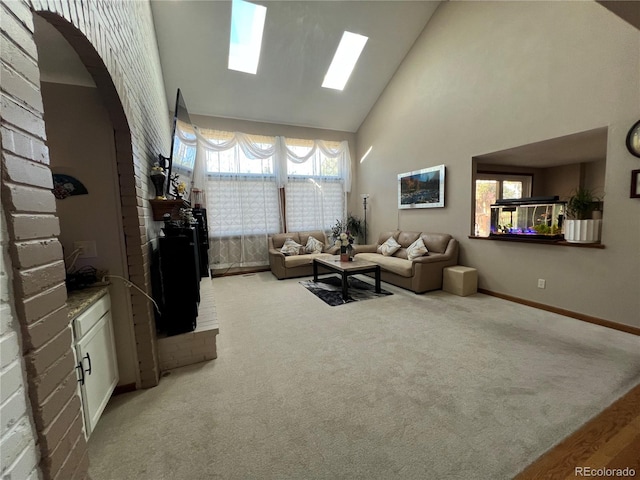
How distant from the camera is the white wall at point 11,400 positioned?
2.00ft

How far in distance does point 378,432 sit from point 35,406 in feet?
5.07

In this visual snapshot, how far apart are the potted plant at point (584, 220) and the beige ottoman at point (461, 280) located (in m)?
1.24

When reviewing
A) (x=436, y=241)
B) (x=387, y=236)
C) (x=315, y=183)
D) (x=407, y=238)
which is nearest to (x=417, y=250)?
(x=436, y=241)

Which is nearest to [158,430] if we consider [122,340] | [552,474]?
[122,340]

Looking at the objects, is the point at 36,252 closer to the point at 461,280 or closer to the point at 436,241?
the point at 461,280

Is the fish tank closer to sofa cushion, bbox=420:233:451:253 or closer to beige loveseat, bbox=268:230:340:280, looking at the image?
sofa cushion, bbox=420:233:451:253

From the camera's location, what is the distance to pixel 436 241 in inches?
175

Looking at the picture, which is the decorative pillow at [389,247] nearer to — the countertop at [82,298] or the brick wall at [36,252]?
the countertop at [82,298]

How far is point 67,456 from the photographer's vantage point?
2.67ft

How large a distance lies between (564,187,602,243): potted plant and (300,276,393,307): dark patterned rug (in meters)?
2.32

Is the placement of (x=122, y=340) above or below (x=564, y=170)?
below

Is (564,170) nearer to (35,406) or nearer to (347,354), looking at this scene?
(347,354)

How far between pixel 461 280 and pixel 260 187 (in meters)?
4.25

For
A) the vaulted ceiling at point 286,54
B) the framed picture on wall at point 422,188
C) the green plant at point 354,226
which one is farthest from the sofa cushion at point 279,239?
the vaulted ceiling at point 286,54
